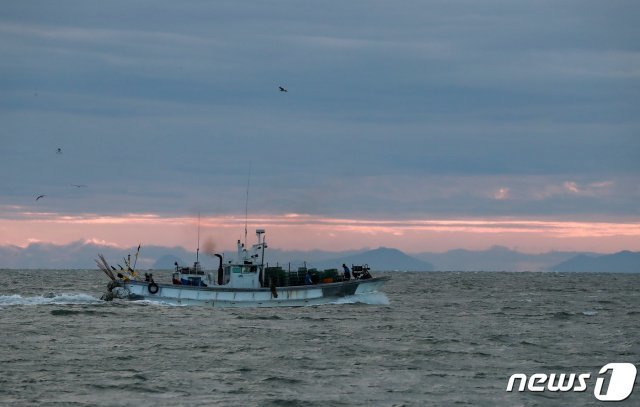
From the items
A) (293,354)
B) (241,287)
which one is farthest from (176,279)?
(293,354)

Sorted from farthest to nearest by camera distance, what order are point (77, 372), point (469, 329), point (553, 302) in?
point (553, 302), point (469, 329), point (77, 372)

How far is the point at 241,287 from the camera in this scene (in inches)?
2955

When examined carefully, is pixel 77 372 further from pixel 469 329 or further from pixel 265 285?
pixel 265 285

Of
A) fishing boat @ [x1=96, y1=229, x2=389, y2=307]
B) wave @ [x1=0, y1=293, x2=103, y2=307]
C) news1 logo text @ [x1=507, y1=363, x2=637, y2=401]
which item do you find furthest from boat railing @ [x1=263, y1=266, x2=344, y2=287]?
news1 logo text @ [x1=507, y1=363, x2=637, y2=401]

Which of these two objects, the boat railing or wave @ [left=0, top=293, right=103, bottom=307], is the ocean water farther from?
wave @ [left=0, top=293, right=103, bottom=307]

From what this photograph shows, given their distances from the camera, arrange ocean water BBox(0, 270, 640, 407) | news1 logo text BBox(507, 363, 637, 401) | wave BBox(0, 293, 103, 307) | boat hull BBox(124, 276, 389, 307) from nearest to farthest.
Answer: ocean water BBox(0, 270, 640, 407) → news1 logo text BBox(507, 363, 637, 401) → boat hull BBox(124, 276, 389, 307) → wave BBox(0, 293, 103, 307)

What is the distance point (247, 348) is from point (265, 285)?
24.4 meters

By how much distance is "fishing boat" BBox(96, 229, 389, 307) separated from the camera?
243 feet

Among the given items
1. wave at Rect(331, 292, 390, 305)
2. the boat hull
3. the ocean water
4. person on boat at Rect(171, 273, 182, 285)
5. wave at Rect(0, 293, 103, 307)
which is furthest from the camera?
wave at Rect(0, 293, 103, 307)

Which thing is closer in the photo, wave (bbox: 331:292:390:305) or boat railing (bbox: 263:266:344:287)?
boat railing (bbox: 263:266:344:287)

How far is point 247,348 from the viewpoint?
51031mm

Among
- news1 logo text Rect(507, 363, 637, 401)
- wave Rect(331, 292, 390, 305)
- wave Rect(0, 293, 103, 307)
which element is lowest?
news1 logo text Rect(507, 363, 637, 401)

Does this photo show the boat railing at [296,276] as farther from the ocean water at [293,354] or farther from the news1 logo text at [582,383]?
the news1 logo text at [582,383]

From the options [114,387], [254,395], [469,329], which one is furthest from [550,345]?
[114,387]
